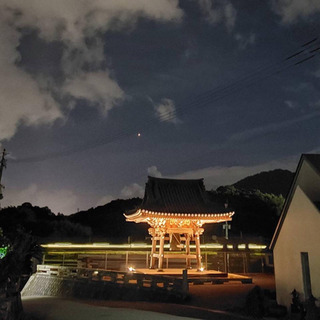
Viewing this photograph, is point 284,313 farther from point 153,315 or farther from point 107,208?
point 107,208

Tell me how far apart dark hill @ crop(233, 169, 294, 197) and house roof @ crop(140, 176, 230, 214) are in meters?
124

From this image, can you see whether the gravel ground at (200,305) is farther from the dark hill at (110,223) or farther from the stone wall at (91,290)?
the dark hill at (110,223)

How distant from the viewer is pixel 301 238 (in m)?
11.7

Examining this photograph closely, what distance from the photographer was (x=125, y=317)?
1226 centimetres

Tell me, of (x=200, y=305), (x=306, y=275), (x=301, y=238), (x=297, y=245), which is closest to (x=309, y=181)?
(x=301, y=238)

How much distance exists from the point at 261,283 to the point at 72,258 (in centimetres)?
1690

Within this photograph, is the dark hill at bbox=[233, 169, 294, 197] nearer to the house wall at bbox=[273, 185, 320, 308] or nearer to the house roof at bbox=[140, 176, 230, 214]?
the house roof at bbox=[140, 176, 230, 214]

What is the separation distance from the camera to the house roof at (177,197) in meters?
22.0

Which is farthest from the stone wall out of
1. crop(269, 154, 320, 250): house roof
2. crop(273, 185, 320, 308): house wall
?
crop(269, 154, 320, 250): house roof

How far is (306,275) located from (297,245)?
3.56ft

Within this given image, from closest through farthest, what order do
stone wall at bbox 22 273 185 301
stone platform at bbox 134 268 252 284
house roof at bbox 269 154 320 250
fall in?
house roof at bbox 269 154 320 250, stone wall at bbox 22 273 185 301, stone platform at bbox 134 268 252 284

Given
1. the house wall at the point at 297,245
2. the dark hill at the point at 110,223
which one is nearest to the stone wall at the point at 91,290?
the house wall at the point at 297,245

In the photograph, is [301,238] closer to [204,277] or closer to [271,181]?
[204,277]

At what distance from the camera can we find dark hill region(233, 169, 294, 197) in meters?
146
